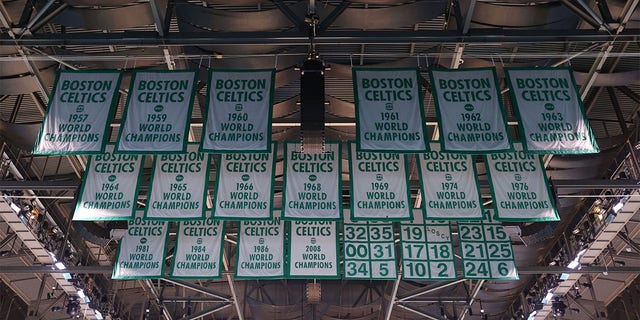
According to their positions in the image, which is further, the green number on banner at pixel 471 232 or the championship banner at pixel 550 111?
the green number on banner at pixel 471 232

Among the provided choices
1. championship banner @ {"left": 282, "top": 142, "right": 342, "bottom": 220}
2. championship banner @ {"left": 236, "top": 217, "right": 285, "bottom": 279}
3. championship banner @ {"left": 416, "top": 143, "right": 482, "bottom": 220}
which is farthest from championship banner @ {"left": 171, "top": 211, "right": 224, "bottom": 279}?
championship banner @ {"left": 416, "top": 143, "right": 482, "bottom": 220}

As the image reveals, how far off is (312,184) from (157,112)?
10.0 feet

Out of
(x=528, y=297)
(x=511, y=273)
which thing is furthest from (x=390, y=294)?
(x=511, y=273)

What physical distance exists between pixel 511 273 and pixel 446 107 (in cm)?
435

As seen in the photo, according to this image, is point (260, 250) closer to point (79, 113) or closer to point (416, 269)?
point (416, 269)

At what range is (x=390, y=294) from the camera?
72.1 ft

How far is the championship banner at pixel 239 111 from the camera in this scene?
34.4 feet

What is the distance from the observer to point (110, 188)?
11.5 metres

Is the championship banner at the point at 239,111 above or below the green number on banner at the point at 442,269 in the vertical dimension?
above

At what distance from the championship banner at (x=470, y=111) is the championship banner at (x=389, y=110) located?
38 centimetres

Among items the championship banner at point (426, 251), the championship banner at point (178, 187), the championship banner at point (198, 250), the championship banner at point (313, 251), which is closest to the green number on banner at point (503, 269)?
the championship banner at point (426, 251)

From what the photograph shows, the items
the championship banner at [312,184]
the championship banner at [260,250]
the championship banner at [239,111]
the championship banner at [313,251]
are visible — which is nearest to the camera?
the championship banner at [239,111]

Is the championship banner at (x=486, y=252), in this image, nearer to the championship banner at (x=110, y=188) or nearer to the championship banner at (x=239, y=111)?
the championship banner at (x=239, y=111)

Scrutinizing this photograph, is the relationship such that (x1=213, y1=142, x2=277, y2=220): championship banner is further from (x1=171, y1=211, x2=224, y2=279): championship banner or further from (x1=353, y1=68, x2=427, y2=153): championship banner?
(x1=353, y1=68, x2=427, y2=153): championship banner
